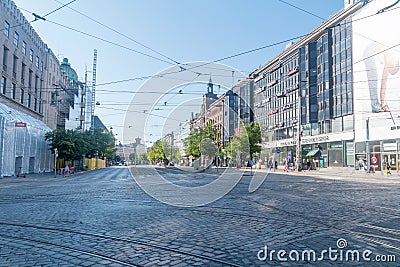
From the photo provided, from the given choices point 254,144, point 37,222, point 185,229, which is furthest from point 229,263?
point 254,144

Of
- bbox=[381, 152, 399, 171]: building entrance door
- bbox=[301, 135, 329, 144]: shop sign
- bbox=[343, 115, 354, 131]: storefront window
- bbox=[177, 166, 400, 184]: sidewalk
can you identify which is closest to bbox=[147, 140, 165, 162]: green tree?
bbox=[177, 166, 400, 184]: sidewalk

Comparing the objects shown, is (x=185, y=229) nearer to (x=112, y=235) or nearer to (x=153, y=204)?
(x=112, y=235)

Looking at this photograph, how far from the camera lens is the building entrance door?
39688 millimetres

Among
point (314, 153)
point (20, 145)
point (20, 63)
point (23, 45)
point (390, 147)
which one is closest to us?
point (20, 145)

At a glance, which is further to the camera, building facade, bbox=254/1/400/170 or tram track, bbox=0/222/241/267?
building facade, bbox=254/1/400/170

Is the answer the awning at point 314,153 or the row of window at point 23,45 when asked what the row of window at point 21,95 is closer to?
the row of window at point 23,45

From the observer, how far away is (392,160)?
40.3m

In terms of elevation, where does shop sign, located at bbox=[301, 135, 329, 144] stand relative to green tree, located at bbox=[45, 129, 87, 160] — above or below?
above

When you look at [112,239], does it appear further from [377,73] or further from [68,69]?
[68,69]

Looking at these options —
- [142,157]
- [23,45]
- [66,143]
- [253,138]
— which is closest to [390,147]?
[253,138]

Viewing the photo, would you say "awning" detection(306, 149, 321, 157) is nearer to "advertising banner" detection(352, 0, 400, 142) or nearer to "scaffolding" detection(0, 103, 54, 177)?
"advertising banner" detection(352, 0, 400, 142)

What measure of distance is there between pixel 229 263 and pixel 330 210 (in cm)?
618

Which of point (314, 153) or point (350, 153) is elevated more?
point (314, 153)

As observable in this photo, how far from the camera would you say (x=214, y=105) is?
94.2m
